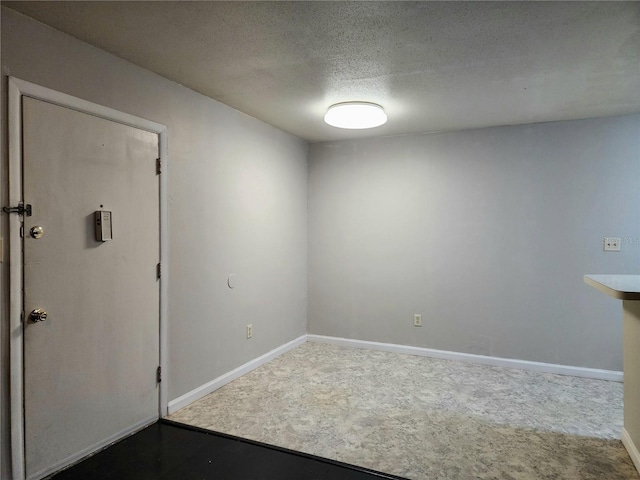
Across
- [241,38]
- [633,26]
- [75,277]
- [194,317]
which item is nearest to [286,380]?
[194,317]

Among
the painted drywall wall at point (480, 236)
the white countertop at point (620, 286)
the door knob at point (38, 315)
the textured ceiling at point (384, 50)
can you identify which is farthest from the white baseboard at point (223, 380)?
the white countertop at point (620, 286)

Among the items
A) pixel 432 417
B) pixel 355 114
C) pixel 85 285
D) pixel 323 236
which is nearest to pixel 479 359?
pixel 432 417

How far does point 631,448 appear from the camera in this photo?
2229 millimetres

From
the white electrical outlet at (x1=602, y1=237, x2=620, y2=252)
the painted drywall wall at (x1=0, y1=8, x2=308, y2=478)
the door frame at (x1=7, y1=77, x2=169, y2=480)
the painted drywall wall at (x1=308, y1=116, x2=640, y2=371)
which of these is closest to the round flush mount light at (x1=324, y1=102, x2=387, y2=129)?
the painted drywall wall at (x1=0, y1=8, x2=308, y2=478)

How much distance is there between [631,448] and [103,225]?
3.37 meters

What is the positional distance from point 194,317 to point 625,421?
2991 mm

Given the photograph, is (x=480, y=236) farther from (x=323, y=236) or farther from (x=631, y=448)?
(x=631, y=448)

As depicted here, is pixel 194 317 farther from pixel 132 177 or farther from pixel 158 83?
pixel 158 83

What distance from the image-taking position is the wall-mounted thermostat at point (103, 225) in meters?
2.28

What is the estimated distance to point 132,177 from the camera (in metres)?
2.50

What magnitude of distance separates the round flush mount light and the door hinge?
2.18 meters

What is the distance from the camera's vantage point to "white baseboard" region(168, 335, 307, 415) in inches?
112

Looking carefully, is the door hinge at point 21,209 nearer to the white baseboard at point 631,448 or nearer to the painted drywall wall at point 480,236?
the painted drywall wall at point 480,236

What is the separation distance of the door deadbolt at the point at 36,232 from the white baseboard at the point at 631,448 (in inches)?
135
